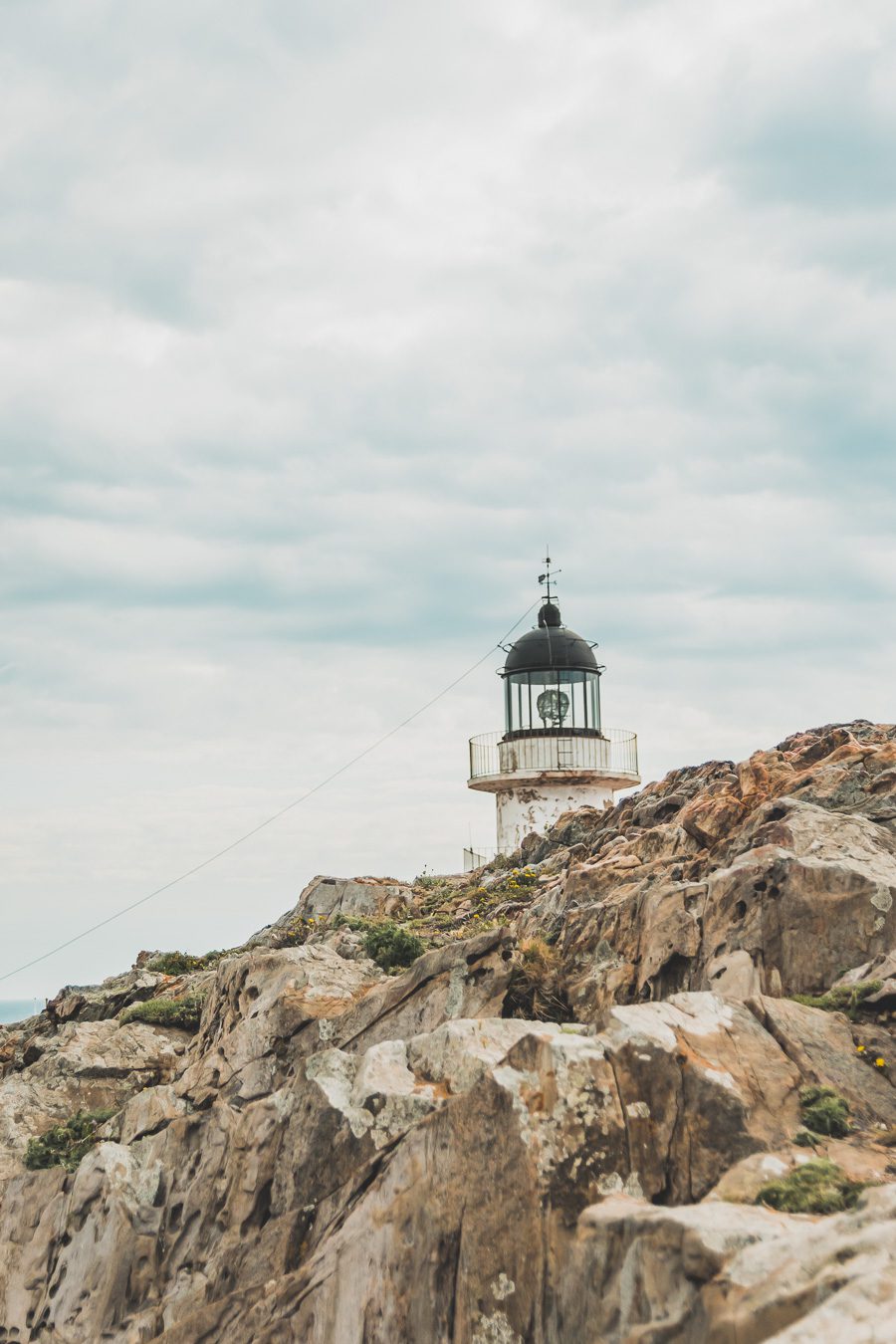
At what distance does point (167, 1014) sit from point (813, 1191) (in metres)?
17.4

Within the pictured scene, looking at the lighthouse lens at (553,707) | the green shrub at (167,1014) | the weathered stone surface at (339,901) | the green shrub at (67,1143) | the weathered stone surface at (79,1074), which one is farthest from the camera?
the lighthouse lens at (553,707)

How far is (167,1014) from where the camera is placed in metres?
24.1

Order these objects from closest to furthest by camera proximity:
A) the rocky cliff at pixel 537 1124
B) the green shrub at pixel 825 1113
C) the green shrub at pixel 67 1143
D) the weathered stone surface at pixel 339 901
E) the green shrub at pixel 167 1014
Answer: the rocky cliff at pixel 537 1124
the green shrub at pixel 825 1113
the green shrub at pixel 67 1143
the green shrub at pixel 167 1014
the weathered stone surface at pixel 339 901

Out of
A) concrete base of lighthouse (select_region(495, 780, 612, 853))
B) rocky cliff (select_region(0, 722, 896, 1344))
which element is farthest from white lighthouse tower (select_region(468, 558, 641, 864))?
rocky cliff (select_region(0, 722, 896, 1344))

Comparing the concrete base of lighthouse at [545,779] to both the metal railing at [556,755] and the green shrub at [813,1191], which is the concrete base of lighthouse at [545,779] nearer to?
the metal railing at [556,755]

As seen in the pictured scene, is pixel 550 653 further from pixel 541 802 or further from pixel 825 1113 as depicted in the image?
pixel 825 1113

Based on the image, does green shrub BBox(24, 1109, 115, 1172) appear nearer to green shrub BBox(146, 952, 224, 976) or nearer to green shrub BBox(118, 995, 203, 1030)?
green shrub BBox(118, 995, 203, 1030)

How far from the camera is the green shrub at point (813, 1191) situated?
8.67 meters

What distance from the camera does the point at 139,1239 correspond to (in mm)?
14578

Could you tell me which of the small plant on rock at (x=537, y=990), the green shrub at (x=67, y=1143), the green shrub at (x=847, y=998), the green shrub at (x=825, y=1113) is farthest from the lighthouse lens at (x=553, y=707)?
the green shrub at (x=825, y=1113)

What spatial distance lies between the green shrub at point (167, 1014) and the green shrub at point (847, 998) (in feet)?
47.0

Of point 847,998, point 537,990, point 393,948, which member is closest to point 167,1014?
point 393,948

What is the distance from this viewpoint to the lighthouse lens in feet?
133

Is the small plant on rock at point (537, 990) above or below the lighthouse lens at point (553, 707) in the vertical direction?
below
